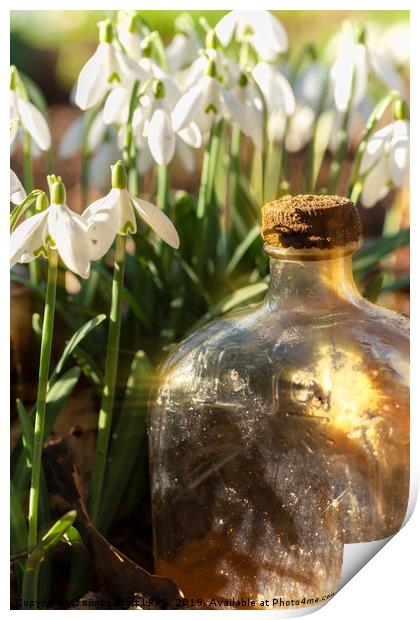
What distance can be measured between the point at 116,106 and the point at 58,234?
0.21m

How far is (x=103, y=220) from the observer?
81cm

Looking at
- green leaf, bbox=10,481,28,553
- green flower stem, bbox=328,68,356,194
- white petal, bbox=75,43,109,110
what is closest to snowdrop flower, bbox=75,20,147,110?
white petal, bbox=75,43,109,110

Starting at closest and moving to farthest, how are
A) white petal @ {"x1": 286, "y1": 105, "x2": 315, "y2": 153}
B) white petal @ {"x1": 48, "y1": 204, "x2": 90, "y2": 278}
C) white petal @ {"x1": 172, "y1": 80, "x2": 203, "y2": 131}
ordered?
white petal @ {"x1": 48, "y1": 204, "x2": 90, "y2": 278}
white petal @ {"x1": 172, "y1": 80, "x2": 203, "y2": 131}
white petal @ {"x1": 286, "y1": 105, "x2": 315, "y2": 153}

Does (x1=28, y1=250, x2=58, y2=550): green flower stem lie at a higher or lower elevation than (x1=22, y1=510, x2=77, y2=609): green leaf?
higher

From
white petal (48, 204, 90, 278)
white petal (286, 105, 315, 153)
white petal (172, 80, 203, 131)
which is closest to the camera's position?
white petal (48, 204, 90, 278)

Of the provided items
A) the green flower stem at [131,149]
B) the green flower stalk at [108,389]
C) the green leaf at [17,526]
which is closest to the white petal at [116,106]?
the green flower stem at [131,149]

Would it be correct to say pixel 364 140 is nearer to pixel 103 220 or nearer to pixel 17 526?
pixel 103 220

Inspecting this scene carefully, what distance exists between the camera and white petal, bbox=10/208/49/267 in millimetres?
791

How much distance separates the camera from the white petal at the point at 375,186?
951 millimetres

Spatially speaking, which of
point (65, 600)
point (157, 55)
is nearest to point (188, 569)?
point (65, 600)

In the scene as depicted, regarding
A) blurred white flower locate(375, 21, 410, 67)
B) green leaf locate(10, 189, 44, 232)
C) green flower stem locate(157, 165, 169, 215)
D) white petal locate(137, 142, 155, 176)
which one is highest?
blurred white flower locate(375, 21, 410, 67)

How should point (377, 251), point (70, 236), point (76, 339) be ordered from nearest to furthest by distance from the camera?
1. point (70, 236)
2. point (76, 339)
3. point (377, 251)

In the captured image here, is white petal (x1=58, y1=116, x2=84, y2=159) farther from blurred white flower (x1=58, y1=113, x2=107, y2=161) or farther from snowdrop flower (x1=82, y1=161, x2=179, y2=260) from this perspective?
snowdrop flower (x1=82, y1=161, x2=179, y2=260)

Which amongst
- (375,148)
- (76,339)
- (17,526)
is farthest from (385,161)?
(17,526)
